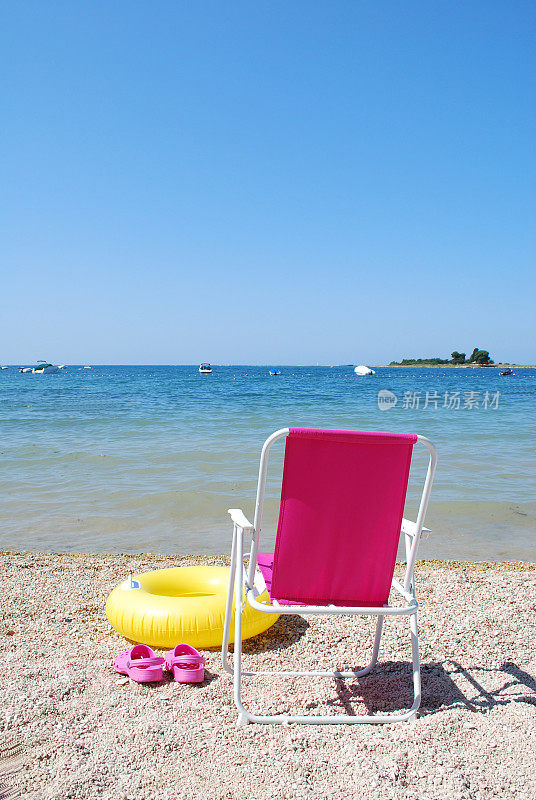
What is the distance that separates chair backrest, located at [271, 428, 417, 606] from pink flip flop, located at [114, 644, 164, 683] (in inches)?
35.6

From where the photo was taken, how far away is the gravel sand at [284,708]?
7.14 feet

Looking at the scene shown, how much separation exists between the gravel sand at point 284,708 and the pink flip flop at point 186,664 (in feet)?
0.22

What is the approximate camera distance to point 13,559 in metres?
5.45

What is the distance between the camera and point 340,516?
8.71 ft

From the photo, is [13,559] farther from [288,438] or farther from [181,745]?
[288,438]

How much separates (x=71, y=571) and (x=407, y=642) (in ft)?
9.65

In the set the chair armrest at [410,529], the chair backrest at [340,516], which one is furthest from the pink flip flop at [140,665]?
the chair armrest at [410,529]

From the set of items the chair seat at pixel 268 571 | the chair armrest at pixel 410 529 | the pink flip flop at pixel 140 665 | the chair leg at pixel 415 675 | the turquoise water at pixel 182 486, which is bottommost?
the turquoise water at pixel 182 486

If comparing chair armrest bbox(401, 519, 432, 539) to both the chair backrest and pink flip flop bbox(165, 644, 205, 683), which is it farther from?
pink flip flop bbox(165, 644, 205, 683)

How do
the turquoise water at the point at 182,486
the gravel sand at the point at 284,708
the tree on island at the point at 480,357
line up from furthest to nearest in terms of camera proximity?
the tree on island at the point at 480,357, the turquoise water at the point at 182,486, the gravel sand at the point at 284,708

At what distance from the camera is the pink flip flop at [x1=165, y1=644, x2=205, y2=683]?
121 inches

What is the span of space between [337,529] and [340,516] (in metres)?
0.06

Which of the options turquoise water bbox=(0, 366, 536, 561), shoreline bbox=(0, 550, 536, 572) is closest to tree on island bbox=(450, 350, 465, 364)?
turquoise water bbox=(0, 366, 536, 561)

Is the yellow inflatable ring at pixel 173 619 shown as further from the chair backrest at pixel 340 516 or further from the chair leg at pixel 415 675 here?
the chair leg at pixel 415 675
